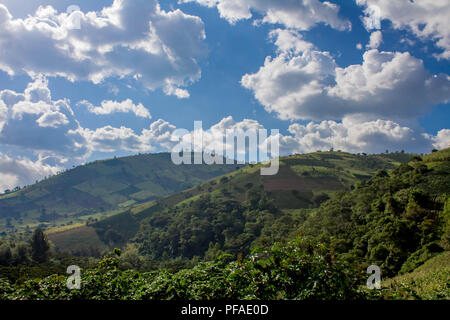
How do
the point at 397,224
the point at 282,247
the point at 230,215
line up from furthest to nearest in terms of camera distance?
the point at 230,215, the point at 397,224, the point at 282,247

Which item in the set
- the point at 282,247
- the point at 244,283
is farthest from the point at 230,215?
the point at 244,283

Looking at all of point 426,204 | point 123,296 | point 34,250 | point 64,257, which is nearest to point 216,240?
point 64,257

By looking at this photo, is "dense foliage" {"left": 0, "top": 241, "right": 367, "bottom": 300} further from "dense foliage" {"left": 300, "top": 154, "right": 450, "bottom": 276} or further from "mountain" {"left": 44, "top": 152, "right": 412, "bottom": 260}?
"mountain" {"left": 44, "top": 152, "right": 412, "bottom": 260}

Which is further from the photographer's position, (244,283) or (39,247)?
(39,247)

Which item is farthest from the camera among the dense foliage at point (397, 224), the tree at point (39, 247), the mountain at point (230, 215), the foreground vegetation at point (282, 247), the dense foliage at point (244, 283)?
the mountain at point (230, 215)

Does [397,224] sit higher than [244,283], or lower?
lower

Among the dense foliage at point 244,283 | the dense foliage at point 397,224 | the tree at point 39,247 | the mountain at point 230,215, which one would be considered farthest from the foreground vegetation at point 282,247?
the mountain at point 230,215

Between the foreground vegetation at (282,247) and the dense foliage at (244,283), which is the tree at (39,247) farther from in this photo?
the dense foliage at (244,283)

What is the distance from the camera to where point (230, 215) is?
106 meters

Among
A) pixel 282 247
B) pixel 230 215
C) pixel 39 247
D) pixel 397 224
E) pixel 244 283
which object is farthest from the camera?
pixel 230 215

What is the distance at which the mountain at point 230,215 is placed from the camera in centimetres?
9350

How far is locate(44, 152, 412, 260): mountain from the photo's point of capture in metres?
93.5

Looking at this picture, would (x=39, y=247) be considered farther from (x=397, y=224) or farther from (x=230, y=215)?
(x=397, y=224)
